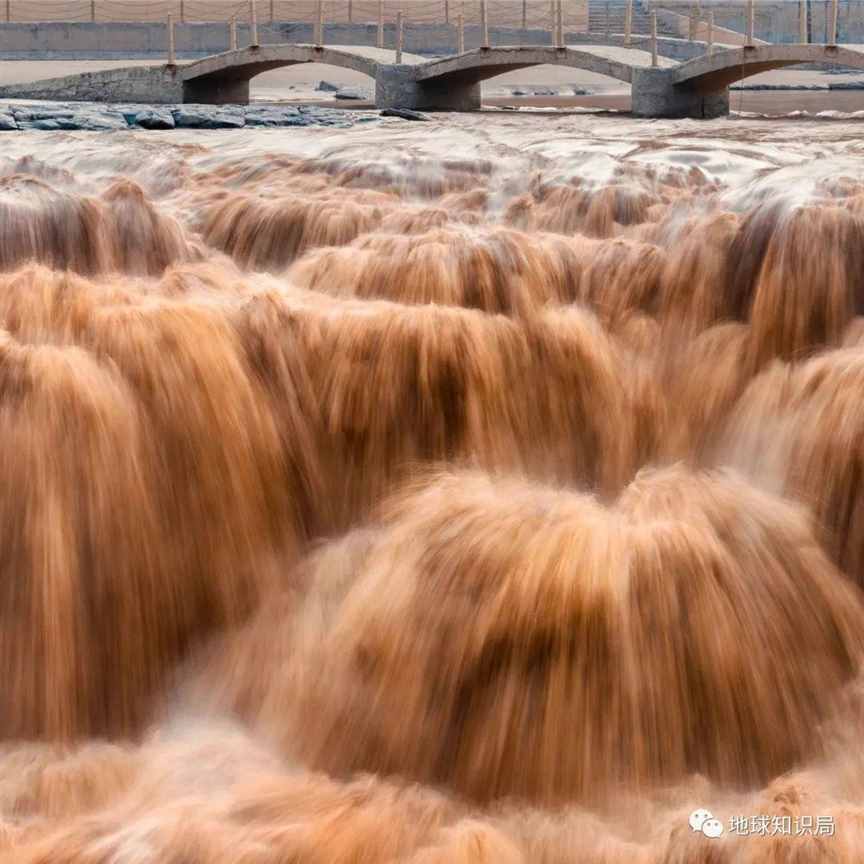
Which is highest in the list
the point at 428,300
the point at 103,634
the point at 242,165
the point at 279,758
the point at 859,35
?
the point at 859,35

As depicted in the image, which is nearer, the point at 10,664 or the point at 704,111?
the point at 10,664

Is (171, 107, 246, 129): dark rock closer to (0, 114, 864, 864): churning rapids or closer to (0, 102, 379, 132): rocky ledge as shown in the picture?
(0, 102, 379, 132): rocky ledge

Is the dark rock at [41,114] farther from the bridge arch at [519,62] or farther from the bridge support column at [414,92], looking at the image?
the bridge support column at [414,92]

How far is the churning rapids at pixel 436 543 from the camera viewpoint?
140 inches

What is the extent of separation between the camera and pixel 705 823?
133 inches

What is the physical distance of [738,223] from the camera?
19.6 ft

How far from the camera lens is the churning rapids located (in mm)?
3551

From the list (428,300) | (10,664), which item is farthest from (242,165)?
(10,664)

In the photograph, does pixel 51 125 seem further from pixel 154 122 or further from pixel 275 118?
pixel 275 118

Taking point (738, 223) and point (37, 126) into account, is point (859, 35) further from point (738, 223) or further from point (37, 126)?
point (738, 223)

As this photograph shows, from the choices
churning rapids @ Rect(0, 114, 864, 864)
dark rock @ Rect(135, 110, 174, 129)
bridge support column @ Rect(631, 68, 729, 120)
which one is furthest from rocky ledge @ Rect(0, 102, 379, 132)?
churning rapids @ Rect(0, 114, 864, 864)

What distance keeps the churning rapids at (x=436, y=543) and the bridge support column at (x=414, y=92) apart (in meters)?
20.1

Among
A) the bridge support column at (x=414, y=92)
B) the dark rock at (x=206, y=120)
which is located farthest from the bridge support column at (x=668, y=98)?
the dark rock at (x=206, y=120)

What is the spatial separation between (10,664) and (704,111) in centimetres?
1989
